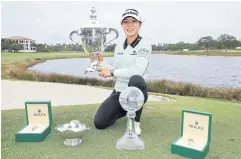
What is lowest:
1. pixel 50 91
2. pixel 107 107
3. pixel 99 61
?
pixel 50 91

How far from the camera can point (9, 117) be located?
2.90 meters

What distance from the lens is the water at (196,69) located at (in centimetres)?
644

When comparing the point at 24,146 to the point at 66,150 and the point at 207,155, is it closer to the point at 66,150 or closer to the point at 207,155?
the point at 66,150

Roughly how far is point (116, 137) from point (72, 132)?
403mm

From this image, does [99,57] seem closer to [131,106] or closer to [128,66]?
[128,66]

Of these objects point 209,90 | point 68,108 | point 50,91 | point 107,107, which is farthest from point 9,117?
point 209,90

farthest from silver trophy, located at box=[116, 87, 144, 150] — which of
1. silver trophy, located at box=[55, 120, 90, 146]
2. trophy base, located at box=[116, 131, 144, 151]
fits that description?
silver trophy, located at box=[55, 120, 90, 146]

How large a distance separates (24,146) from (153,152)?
99cm

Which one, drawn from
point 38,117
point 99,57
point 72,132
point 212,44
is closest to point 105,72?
point 99,57

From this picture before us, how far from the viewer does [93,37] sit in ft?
7.63

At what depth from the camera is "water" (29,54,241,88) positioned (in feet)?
21.1

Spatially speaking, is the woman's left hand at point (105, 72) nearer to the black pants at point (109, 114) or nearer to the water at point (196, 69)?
the black pants at point (109, 114)

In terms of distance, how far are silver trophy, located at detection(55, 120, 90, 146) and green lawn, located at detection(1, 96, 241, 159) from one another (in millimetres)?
61

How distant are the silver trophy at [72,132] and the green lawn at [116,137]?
6 centimetres
